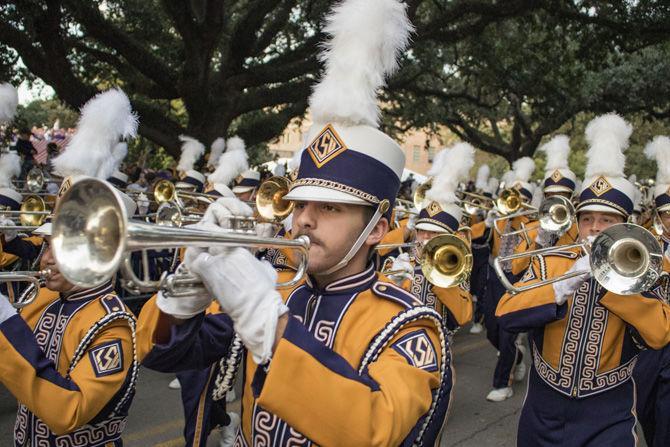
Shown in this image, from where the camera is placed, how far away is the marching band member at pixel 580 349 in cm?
349

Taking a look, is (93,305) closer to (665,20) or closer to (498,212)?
(498,212)

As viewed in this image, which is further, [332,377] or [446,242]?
[446,242]

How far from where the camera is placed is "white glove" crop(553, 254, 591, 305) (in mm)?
3531

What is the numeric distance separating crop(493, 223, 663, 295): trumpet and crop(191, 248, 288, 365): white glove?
2211 millimetres

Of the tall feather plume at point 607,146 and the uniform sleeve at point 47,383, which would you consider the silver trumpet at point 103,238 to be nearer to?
the uniform sleeve at point 47,383

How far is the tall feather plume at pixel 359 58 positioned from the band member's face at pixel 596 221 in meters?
2.25

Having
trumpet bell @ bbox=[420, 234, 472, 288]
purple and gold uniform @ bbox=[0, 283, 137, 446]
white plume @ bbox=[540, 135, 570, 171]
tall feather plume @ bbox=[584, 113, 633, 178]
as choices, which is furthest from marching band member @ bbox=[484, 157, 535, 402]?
purple and gold uniform @ bbox=[0, 283, 137, 446]

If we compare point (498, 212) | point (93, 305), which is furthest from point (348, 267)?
point (498, 212)

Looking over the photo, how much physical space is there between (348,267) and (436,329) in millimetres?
372

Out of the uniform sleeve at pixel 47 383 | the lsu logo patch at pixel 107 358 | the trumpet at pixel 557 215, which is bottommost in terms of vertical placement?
the uniform sleeve at pixel 47 383

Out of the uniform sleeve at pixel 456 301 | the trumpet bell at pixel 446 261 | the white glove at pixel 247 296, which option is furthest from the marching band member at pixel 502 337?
the white glove at pixel 247 296

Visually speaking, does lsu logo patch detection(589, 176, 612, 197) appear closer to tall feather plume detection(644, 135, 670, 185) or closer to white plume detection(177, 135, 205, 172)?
tall feather plume detection(644, 135, 670, 185)

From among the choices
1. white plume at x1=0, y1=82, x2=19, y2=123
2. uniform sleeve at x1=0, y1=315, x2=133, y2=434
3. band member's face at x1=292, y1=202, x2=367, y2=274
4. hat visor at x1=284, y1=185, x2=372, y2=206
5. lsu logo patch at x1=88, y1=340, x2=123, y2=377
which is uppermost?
white plume at x1=0, y1=82, x2=19, y2=123

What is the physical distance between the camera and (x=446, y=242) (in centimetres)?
459
